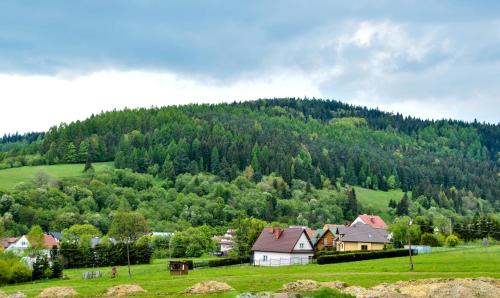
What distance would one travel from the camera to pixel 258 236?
113m

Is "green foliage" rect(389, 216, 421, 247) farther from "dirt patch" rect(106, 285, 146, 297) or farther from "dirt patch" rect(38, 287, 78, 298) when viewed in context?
"dirt patch" rect(38, 287, 78, 298)

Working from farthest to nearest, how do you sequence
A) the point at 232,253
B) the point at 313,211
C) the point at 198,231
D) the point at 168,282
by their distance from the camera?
the point at 313,211 < the point at 198,231 < the point at 232,253 < the point at 168,282

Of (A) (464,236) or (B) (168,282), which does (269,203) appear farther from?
(B) (168,282)

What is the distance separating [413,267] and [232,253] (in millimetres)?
50420

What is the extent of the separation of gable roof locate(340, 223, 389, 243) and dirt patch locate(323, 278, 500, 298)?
→ 58693 mm

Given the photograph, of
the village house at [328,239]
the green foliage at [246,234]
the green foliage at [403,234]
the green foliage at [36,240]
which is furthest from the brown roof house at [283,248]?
the green foliage at [36,240]

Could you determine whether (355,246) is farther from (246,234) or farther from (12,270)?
(12,270)

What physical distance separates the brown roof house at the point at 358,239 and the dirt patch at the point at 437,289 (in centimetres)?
5829

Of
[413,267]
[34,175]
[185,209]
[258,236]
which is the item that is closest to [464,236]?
[258,236]

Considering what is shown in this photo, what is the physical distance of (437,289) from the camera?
46.5 metres

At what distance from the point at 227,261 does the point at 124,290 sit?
41103 mm

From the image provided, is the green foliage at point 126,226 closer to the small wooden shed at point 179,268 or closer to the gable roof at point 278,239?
the gable roof at point 278,239

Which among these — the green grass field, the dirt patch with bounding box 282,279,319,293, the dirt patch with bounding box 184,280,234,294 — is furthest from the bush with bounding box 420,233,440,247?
the dirt patch with bounding box 184,280,234,294

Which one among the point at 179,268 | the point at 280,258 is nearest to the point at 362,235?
the point at 280,258
